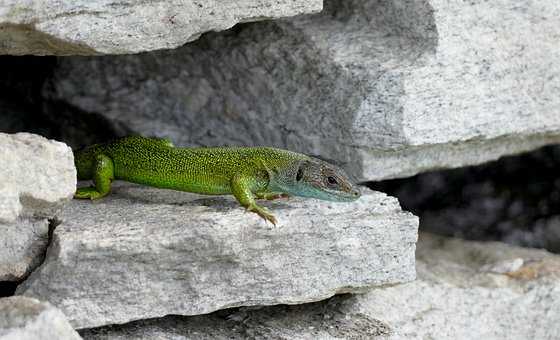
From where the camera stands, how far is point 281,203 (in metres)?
4.75

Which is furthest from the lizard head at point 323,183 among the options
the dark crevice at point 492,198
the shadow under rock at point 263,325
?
the dark crevice at point 492,198

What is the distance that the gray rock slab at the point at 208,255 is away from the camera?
3977 mm

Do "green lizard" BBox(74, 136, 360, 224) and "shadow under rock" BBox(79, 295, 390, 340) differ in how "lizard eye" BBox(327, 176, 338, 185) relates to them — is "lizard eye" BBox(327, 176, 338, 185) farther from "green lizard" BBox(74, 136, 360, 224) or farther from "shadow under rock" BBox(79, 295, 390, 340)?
"shadow under rock" BBox(79, 295, 390, 340)

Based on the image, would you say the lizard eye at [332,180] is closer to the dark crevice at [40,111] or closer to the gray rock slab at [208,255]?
the gray rock slab at [208,255]

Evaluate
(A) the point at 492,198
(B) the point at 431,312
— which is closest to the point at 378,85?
(B) the point at 431,312

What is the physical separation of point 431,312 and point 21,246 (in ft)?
7.15

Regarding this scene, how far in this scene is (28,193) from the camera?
12.6 feet

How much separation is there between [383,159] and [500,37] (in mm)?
890

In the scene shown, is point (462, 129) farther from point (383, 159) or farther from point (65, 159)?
point (65, 159)

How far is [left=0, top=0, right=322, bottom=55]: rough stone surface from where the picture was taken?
3988mm

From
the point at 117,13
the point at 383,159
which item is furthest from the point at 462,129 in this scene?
the point at 117,13

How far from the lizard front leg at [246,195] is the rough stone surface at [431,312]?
59 centimetres

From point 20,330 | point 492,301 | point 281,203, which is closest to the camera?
point 20,330

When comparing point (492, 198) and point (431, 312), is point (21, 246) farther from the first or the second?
point (492, 198)
